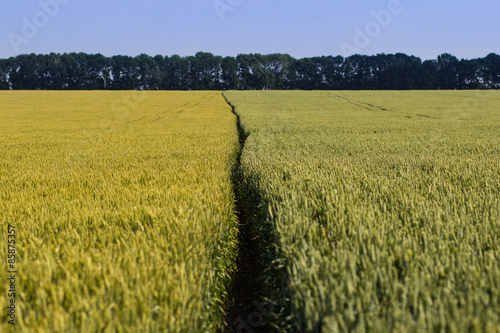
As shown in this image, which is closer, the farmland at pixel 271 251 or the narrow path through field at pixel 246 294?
the farmland at pixel 271 251

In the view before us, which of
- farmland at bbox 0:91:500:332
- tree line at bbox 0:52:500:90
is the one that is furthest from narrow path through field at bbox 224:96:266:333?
tree line at bbox 0:52:500:90

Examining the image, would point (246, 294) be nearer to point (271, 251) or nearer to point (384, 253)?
point (271, 251)

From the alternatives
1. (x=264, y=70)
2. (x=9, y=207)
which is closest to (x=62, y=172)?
(x=9, y=207)

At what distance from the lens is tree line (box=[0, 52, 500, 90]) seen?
274ft

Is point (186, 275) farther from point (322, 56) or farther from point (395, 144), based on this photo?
point (322, 56)

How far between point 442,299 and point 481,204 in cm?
210

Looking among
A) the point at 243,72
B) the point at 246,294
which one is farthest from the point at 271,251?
the point at 243,72

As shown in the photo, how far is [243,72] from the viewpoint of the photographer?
92.1m

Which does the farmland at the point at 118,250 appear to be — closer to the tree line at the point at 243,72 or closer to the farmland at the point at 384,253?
the farmland at the point at 384,253

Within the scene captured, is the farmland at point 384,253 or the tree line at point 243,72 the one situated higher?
the tree line at point 243,72

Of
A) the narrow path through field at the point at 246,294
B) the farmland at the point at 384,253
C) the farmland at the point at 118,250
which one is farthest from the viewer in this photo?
the narrow path through field at the point at 246,294

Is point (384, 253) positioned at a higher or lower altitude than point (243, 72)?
lower

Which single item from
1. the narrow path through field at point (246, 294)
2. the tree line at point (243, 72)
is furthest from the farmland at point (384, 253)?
the tree line at point (243, 72)

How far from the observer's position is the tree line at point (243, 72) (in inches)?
3285
